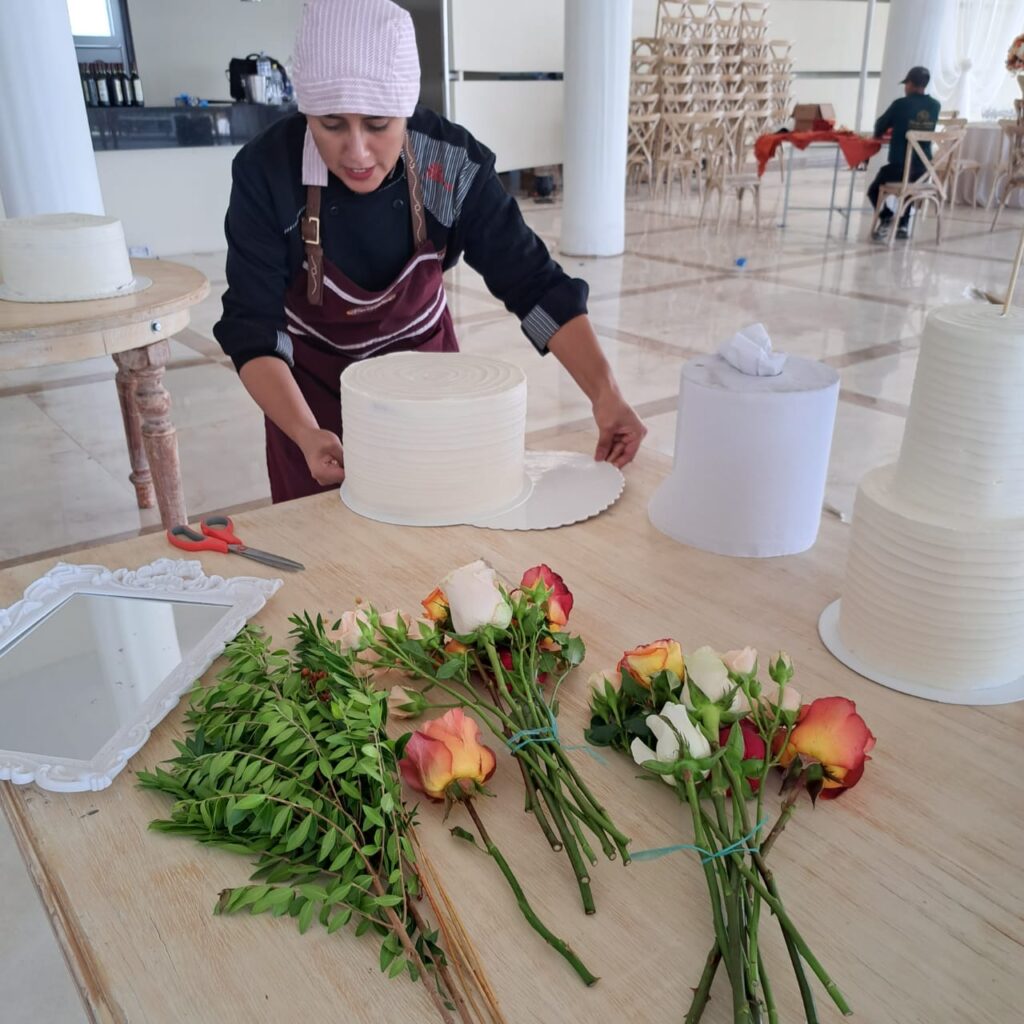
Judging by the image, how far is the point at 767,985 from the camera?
52 centimetres

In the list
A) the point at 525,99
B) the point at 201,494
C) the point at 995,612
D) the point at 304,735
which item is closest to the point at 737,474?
the point at 995,612

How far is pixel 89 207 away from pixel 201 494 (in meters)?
1.41

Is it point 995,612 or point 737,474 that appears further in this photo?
point 737,474

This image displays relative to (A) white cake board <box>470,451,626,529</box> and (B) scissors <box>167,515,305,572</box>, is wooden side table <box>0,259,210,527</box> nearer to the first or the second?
(B) scissors <box>167,515,305,572</box>

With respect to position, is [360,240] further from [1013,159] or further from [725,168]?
[1013,159]

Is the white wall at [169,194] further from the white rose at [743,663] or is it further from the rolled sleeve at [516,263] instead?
the white rose at [743,663]

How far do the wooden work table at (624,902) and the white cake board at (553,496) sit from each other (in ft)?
1.01

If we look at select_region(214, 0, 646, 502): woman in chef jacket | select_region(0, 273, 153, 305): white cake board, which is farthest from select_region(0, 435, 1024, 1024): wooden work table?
select_region(0, 273, 153, 305): white cake board

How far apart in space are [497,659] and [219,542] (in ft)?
1.49

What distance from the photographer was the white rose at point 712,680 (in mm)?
667

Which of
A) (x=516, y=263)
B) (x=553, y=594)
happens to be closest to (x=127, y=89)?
(x=516, y=263)

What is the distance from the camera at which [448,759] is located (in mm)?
646

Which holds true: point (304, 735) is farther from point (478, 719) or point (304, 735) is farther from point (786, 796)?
point (786, 796)

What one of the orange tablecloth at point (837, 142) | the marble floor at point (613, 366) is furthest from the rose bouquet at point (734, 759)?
the orange tablecloth at point (837, 142)
